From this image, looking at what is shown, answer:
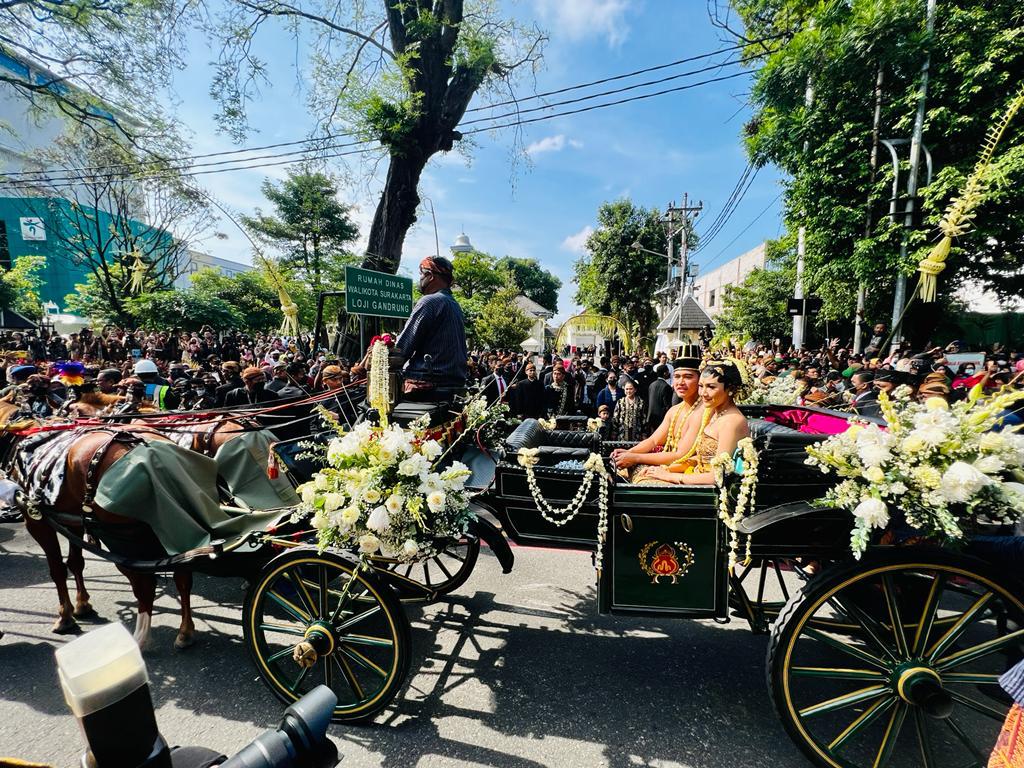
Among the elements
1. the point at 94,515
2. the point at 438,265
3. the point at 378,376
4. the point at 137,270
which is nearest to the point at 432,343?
the point at 438,265

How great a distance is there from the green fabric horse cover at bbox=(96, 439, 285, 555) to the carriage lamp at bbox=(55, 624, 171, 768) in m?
2.44

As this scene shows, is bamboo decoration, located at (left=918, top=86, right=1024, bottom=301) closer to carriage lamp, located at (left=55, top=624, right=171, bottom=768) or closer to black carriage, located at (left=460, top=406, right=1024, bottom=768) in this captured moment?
black carriage, located at (left=460, top=406, right=1024, bottom=768)

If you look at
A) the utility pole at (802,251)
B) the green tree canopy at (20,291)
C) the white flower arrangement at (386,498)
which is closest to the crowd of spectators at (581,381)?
the utility pole at (802,251)

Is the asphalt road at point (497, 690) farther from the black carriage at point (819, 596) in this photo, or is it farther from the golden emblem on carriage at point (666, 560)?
the golden emblem on carriage at point (666, 560)

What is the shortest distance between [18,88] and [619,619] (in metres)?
14.8

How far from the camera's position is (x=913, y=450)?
1.92 metres

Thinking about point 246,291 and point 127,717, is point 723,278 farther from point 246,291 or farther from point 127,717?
point 127,717

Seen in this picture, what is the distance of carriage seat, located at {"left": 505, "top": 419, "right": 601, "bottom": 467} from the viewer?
2.99 meters

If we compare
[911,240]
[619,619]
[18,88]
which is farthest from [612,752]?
[18,88]

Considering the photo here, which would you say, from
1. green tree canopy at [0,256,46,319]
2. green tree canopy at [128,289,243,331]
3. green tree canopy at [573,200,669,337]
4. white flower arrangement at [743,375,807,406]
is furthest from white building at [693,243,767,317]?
green tree canopy at [0,256,46,319]

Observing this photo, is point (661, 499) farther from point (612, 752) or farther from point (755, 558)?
point (612, 752)

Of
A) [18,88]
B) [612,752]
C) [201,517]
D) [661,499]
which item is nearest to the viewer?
[612,752]

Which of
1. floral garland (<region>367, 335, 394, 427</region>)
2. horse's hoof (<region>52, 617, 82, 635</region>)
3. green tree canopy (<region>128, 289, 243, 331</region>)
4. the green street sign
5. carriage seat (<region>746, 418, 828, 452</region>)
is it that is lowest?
horse's hoof (<region>52, 617, 82, 635</region>)

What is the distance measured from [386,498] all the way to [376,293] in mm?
4902
